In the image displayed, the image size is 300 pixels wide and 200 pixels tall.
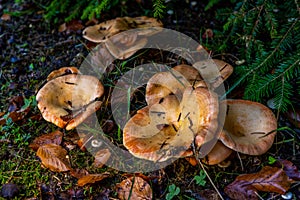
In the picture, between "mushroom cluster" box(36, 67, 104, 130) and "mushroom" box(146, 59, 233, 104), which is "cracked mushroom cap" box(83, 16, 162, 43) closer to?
"mushroom cluster" box(36, 67, 104, 130)

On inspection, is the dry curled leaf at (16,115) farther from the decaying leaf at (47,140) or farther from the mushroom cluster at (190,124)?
the mushroom cluster at (190,124)

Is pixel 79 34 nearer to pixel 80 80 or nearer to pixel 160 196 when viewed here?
pixel 80 80

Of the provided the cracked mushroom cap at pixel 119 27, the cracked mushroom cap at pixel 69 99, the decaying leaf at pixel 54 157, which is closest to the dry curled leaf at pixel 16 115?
the cracked mushroom cap at pixel 69 99

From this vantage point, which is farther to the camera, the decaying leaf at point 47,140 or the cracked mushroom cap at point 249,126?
the decaying leaf at point 47,140

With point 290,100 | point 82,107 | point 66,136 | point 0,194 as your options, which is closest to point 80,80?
point 82,107

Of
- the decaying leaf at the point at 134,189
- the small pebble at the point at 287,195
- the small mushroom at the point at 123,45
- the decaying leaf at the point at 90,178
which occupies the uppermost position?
the small mushroom at the point at 123,45

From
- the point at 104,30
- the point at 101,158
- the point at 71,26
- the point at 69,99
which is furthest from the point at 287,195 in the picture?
the point at 71,26

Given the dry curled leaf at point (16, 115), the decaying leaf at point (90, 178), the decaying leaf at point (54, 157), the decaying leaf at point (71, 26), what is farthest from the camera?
the decaying leaf at point (71, 26)

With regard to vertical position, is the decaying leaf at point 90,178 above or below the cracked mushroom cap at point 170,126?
below
